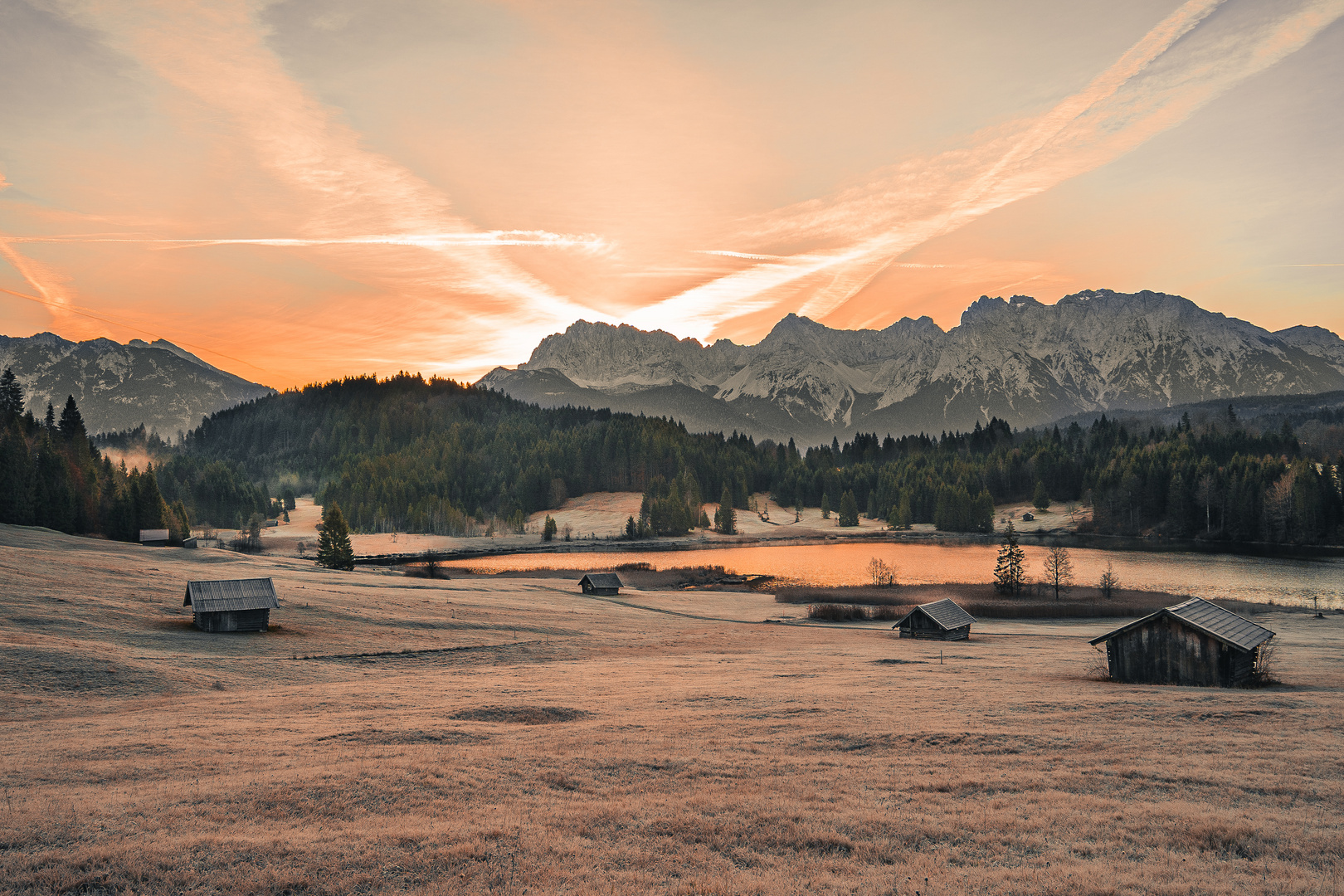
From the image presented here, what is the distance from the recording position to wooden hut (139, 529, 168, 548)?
3949 inches

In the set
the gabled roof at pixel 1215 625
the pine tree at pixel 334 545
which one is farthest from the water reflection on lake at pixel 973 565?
the gabled roof at pixel 1215 625

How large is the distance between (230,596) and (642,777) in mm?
40950

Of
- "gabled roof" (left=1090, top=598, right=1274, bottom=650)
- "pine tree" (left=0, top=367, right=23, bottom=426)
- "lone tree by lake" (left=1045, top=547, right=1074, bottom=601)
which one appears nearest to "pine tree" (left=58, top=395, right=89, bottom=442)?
"pine tree" (left=0, top=367, right=23, bottom=426)

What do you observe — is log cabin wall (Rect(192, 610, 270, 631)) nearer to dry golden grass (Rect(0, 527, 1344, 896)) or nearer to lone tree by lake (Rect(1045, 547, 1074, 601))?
dry golden grass (Rect(0, 527, 1344, 896))

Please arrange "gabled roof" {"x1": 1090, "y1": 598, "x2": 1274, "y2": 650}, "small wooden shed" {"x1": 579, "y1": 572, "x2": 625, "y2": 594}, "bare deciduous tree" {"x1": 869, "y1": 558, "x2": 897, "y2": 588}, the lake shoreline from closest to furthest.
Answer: "gabled roof" {"x1": 1090, "y1": 598, "x2": 1274, "y2": 650} → "small wooden shed" {"x1": 579, "y1": 572, "x2": 625, "y2": 594} → "bare deciduous tree" {"x1": 869, "y1": 558, "x2": 897, "y2": 588} → the lake shoreline

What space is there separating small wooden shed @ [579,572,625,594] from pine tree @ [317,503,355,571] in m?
40.6

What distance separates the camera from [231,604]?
4906cm

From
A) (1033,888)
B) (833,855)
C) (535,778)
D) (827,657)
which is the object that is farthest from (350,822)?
(827,657)

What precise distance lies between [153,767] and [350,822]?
776cm

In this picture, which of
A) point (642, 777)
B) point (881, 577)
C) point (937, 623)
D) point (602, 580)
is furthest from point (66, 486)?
point (642, 777)

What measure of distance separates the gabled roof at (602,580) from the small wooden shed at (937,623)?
37.8 meters

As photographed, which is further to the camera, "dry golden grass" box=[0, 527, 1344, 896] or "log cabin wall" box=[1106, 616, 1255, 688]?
"log cabin wall" box=[1106, 616, 1255, 688]

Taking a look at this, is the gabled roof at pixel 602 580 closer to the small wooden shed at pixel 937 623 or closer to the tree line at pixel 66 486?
the small wooden shed at pixel 937 623

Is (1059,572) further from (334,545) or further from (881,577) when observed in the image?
(334,545)
